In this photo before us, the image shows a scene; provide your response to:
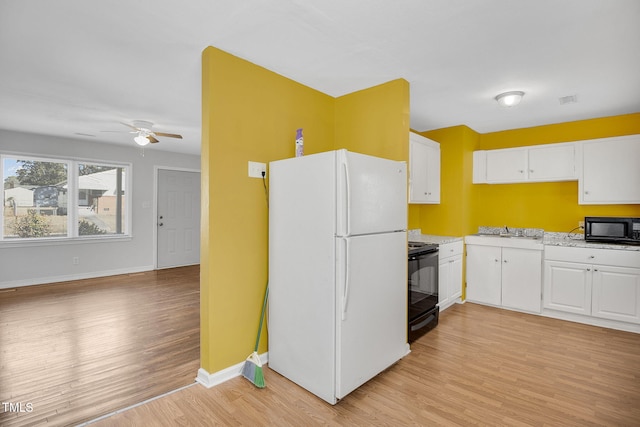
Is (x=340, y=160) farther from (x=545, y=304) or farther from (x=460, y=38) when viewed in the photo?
(x=545, y=304)

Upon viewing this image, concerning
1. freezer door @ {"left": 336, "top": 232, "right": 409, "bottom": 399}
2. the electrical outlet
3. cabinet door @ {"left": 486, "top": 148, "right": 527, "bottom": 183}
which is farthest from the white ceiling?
freezer door @ {"left": 336, "top": 232, "right": 409, "bottom": 399}

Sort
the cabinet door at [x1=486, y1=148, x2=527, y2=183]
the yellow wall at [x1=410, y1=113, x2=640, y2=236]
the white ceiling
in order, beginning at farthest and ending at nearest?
the cabinet door at [x1=486, y1=148, x2=527, y2=183]
the yellow wall at [x1=410, y1=113, x2=640, y2=236]
the white ceiling

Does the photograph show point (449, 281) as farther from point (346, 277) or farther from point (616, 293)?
point (346, 277)

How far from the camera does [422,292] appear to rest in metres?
3.22

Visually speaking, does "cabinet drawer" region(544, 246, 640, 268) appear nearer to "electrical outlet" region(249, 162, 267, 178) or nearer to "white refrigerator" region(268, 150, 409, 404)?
"white refrigerator" region(268, 150, 409, 404)

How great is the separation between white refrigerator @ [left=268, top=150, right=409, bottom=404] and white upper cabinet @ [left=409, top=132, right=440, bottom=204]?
44.7 inches

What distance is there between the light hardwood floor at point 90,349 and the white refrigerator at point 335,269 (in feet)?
3.10

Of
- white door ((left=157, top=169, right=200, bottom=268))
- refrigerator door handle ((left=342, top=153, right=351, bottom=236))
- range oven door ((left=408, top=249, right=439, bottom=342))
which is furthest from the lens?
white door ((left=157, top=169, right=200, bottom=268))

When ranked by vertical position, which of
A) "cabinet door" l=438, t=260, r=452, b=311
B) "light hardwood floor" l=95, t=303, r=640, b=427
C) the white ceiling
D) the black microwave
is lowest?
"light hardwood floor" l=95, t=303, r=640, b=427

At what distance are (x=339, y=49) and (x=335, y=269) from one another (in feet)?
5.31

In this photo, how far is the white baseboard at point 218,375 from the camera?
2.27 meters

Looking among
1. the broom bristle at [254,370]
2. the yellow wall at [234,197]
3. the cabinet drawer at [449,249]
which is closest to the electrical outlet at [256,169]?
the yellow wall at [234,197]

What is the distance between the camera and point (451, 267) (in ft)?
13.2

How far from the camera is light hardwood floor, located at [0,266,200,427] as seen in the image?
2.11 m
